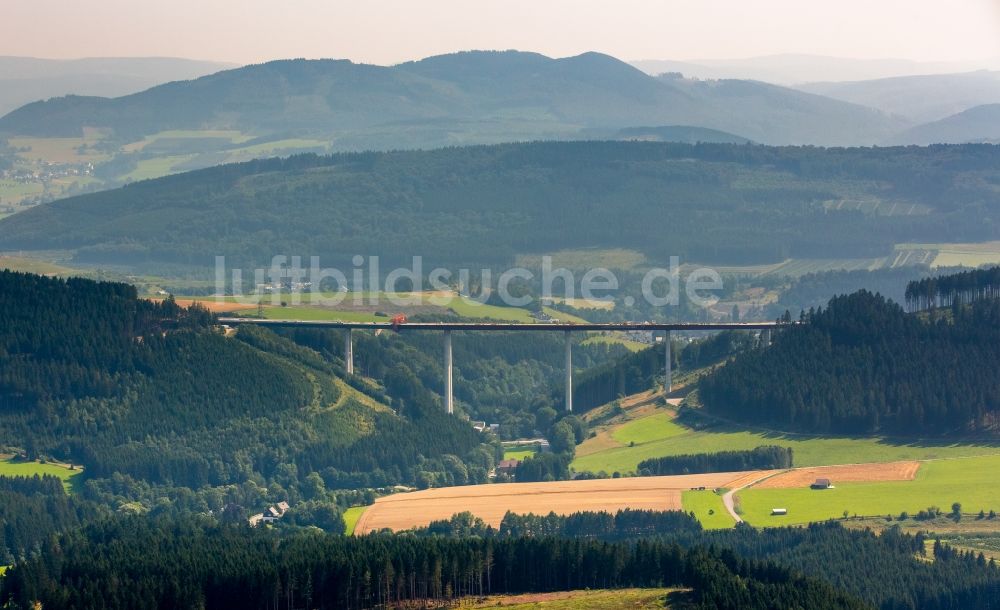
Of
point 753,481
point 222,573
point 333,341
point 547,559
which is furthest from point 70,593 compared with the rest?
point 333,341

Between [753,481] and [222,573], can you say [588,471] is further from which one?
[222,573]

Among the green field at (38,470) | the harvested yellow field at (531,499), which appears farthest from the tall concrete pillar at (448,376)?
the green field at (38,470)

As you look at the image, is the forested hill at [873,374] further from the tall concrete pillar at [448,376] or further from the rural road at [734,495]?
the tall concrete pillar at [448,376]

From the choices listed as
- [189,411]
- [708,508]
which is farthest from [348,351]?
[708,508]

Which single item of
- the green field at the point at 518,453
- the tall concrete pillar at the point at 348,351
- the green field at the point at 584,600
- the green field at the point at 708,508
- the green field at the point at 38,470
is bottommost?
the green field at the point at 518,453

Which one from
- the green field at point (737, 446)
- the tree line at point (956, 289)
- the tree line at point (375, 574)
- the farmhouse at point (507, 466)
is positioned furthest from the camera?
the tree line at point (956, 289)

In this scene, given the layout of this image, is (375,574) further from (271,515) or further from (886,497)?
(886,497)

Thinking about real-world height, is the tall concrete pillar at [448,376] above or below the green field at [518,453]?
above
